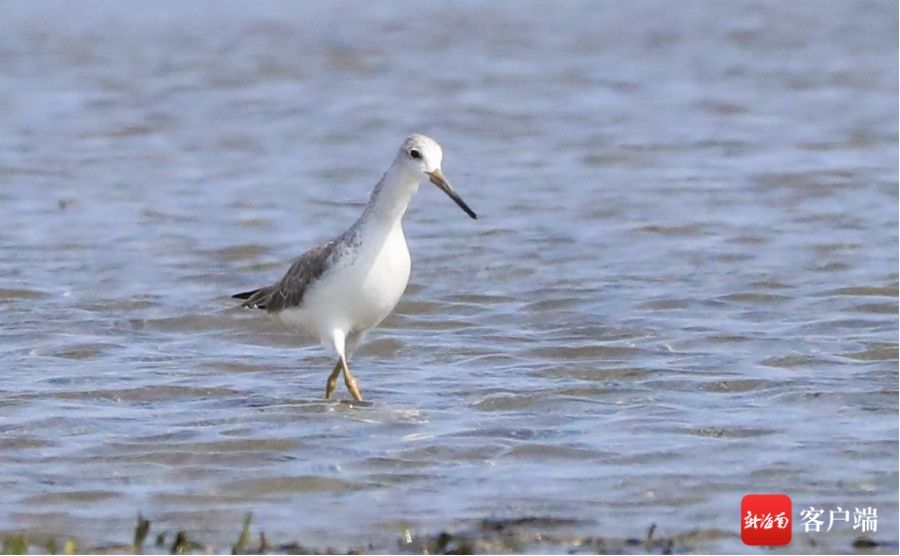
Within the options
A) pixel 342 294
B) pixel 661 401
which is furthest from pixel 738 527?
pixel 342 294

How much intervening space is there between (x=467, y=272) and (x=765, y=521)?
5.70m

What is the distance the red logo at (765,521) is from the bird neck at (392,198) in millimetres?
2643

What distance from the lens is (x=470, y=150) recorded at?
54.4 ft

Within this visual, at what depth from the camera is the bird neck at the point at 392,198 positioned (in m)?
8.93

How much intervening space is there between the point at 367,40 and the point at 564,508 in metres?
15.9

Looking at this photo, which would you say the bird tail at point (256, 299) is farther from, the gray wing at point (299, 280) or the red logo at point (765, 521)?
the red logo at point (765, 521)

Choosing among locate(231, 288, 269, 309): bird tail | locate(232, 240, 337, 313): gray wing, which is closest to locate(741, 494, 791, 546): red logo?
locate(232, 240, 337, 313): gray wing

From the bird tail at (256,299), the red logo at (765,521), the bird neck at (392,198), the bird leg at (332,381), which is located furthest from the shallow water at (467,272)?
the bird neck at (392,198)

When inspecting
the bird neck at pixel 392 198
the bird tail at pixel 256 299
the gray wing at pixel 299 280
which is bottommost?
the bird tail at pixel 256 299

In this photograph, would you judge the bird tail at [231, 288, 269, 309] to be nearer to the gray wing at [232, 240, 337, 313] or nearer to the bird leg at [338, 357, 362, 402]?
the gray wing at [232, 240, 337, 313]

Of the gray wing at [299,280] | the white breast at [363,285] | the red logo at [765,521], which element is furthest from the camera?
the gray wing at [299,280]

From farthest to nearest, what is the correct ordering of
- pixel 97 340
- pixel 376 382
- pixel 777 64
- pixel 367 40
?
pixel 367 40 → pixel 777 64 → pixel 97 340 → pixel 376 382

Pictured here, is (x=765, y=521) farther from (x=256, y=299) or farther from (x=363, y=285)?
(x=256, y=299)

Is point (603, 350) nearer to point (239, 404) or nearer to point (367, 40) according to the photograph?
point (239, 404)
